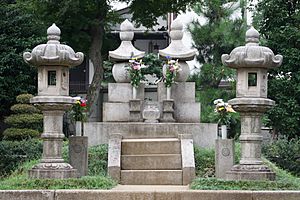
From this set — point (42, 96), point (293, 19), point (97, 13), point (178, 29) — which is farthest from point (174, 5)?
point (42, 96)

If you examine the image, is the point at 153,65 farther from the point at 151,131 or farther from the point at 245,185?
the point at 245,185

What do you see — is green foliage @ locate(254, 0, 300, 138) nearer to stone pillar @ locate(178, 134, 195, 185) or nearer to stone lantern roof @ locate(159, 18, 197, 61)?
stone lantern roof @ locate(159, 18, 197, 61)

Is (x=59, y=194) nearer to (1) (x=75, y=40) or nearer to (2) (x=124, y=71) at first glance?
(2) (x=124, y=71)

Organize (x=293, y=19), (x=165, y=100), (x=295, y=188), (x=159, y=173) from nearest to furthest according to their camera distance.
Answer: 1. (x=295, y=188)
2. (x=159, y=173)
3. (x=165, y=100)
4. (x=293, y=19)

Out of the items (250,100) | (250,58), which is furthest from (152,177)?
(250,58)

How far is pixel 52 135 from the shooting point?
12828 mm

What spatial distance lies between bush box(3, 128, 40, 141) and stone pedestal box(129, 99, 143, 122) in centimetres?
465

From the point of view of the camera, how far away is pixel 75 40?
26781mm

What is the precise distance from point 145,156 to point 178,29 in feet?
16.3

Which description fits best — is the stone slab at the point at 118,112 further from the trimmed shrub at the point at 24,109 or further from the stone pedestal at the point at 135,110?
the trimmed shrub at the point at 24,109

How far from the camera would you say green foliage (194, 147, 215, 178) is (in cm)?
1499

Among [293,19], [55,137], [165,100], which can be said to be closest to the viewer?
[55,137]

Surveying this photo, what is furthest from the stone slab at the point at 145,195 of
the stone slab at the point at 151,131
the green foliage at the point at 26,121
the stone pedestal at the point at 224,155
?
the green foliage at the point at 26,121

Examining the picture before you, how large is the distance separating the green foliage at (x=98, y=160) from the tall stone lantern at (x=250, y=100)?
10.8ft
